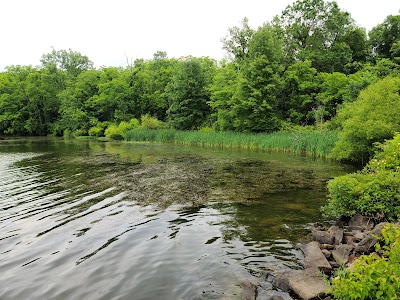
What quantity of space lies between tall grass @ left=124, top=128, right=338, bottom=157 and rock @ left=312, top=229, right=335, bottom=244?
50.1 ft

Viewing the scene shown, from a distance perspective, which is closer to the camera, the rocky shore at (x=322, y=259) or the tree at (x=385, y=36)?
the rocky shore at (x=322, y=259)

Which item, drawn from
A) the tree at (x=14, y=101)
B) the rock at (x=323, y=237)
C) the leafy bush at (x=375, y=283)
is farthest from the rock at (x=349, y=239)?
the tree at (x=14, y=101)

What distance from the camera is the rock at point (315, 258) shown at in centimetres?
547

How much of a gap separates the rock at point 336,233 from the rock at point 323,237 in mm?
63

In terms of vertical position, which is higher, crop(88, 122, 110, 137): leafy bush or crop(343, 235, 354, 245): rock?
crop(88, 122, 110, 137): leafy bush

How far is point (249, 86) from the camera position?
33.6m

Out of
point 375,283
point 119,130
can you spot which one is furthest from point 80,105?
point 375,283

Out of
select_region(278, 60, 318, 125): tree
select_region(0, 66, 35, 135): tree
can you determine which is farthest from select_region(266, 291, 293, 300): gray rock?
select_region(0, 66, 35, 135): tree

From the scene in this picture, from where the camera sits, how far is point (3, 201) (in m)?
11.1

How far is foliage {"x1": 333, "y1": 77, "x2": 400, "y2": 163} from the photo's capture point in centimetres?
1591

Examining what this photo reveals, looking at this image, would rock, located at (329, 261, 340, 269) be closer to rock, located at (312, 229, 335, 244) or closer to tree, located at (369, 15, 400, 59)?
rock, located at (312, 229, 335, 244)

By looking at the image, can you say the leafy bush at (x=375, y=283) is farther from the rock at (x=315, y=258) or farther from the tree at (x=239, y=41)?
the tree at (x=239, y=41)

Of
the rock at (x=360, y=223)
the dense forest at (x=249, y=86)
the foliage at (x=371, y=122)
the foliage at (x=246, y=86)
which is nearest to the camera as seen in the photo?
the rock at (x=360, y=223)

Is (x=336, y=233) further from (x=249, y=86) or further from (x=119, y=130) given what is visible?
(x=119, y=130)
